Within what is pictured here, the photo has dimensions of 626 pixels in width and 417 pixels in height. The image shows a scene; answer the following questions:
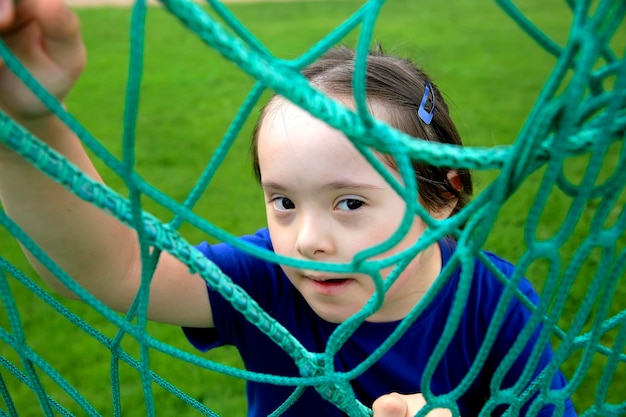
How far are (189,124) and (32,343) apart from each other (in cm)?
194

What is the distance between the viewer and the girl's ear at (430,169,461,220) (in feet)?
3.79

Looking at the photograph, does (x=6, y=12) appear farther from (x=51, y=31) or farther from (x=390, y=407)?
(x=390, y=407)

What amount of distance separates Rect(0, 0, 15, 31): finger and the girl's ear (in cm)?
73

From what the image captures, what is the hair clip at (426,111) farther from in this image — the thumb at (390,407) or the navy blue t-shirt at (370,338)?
the thumb at (390,407)

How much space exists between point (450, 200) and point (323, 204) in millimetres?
320

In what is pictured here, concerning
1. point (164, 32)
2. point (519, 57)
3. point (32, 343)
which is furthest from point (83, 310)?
point (164, 32)

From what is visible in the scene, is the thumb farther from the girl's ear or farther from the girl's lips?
the girl's ear

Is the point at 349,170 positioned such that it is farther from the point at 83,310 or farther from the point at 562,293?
the point at 83,310

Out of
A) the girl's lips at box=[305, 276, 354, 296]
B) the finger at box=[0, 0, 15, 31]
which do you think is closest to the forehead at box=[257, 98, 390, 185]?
the girl's lips at box=[305, 276, 354, 296]

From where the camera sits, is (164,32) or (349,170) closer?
(349,170)

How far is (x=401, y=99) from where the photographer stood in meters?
1.09

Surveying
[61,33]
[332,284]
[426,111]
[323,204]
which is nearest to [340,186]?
[323,204]

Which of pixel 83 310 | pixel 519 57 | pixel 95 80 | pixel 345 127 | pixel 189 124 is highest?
pixel 519 57

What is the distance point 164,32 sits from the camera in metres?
6.02
